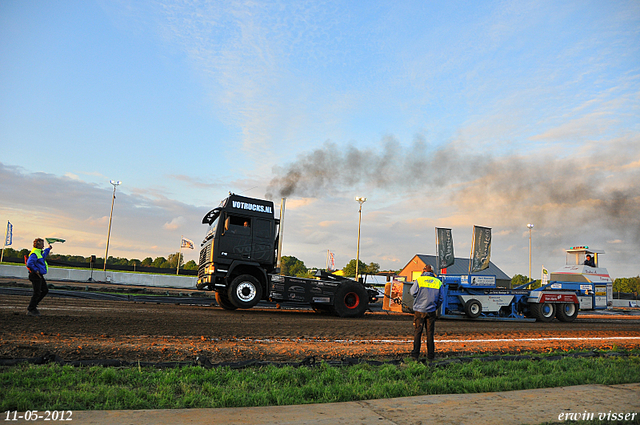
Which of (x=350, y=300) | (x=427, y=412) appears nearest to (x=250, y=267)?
(x=350, y=300)

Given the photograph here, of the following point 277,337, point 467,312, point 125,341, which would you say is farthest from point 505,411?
point 467,312

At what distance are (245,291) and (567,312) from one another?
591 inches

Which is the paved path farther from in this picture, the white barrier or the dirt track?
the white barrier

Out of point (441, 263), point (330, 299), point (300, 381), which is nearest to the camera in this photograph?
point (300, 381)

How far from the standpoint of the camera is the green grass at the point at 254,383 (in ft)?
14.8

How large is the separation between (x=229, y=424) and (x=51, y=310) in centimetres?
1028

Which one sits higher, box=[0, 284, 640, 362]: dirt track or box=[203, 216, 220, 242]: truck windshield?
box=[203, 216, 220, 242]: truck windshield

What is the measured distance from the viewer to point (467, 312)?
1816 centimetres

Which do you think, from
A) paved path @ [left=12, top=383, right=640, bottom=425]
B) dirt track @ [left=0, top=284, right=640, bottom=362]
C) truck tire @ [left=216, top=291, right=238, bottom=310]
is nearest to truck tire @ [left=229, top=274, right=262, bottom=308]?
truck tire @ [left=216, top=291, right=238, bottom=310]

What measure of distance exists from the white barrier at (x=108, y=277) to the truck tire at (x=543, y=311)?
88.0ft

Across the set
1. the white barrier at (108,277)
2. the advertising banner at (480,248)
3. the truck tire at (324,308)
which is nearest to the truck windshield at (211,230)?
the truck tire at (324,308)

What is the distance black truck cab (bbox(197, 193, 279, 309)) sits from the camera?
586 inches

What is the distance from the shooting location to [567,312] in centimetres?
2022

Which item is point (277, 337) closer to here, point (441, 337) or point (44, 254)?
point (441, 337)
